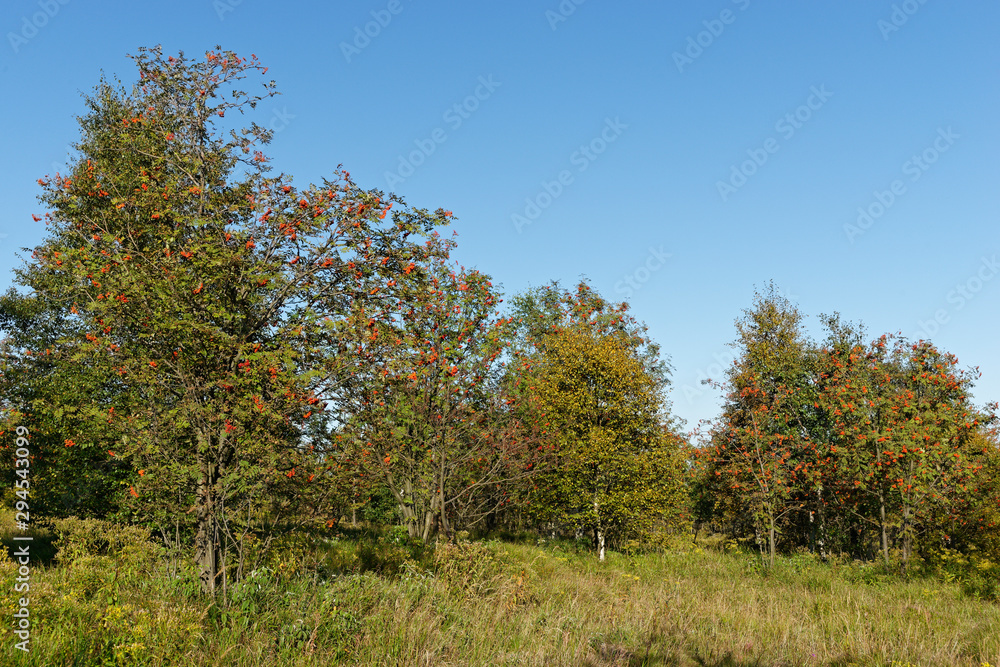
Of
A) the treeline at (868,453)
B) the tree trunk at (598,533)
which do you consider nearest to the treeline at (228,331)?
the tree trunk at (598,533)

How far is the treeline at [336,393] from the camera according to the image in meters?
6.62

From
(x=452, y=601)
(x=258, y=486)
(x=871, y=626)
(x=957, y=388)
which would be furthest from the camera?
(x=957, y=388)

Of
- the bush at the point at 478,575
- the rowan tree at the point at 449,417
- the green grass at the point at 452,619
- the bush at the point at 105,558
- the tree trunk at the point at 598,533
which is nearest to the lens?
the green grass at the point at 452,619

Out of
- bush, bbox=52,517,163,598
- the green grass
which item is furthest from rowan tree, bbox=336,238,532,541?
bush, bbox=52,517,163,598

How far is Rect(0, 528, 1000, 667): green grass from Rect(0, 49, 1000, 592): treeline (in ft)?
2.60

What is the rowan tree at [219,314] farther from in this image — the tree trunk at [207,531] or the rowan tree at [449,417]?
the rowan tree at [449,417]

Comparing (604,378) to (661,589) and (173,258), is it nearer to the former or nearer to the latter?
(661,589)

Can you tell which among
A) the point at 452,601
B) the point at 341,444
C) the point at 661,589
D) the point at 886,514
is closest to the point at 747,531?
the point at 886,514

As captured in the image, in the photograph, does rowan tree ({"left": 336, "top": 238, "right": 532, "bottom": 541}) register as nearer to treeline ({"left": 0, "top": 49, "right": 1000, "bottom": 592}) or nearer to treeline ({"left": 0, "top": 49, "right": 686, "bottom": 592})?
treeline ({"left": 0, "top": 49, "right": 1000, "bottom": 592})

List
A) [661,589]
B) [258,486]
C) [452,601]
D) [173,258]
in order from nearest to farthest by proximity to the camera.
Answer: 1. [258,486]
2. [173,258]
3. [452,601]
4. [661,589]

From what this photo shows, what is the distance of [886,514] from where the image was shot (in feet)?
63.1

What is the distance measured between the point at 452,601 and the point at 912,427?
1472 cm

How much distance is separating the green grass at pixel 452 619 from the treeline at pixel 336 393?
2.60ft

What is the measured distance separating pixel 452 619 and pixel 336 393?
3062 mm
